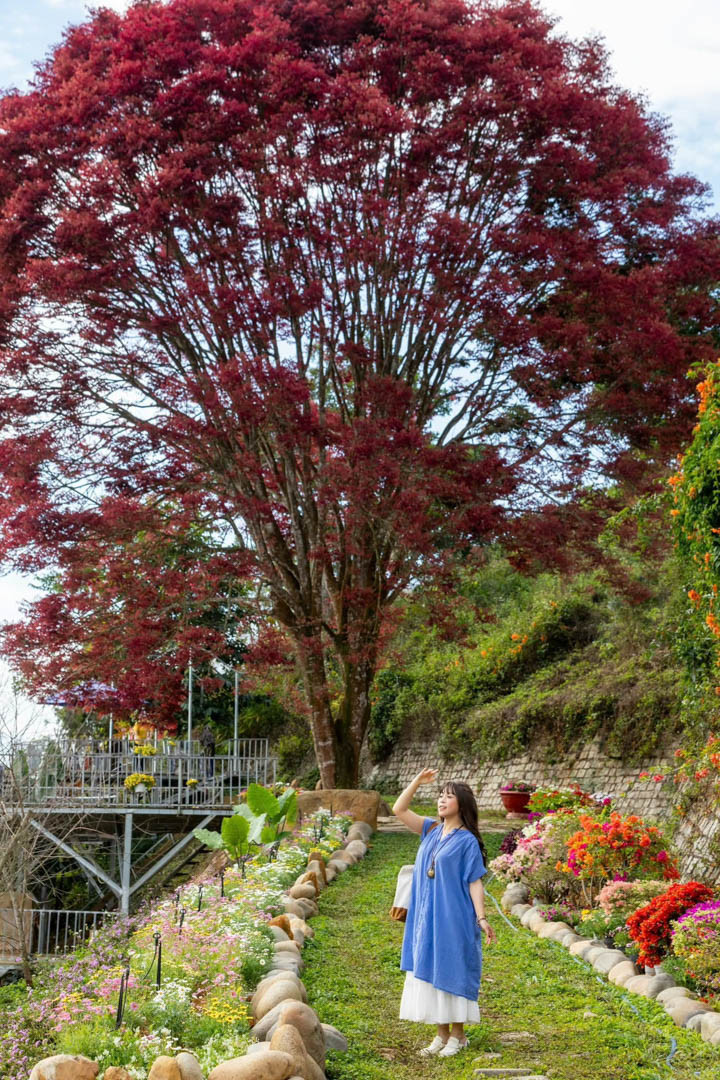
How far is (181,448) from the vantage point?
13578 millimetres

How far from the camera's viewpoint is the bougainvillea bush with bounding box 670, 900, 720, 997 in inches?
213

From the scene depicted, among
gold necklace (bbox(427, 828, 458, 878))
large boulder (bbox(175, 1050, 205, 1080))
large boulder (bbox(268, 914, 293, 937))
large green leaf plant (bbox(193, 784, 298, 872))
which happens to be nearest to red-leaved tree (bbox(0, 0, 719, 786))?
large green leaf plant (bbox(193, 784, 298, 872))

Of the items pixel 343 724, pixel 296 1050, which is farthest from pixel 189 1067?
pixel 343 724

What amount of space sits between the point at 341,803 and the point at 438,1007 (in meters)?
8.75

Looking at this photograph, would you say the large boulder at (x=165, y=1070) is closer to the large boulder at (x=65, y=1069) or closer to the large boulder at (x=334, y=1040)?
the large boulder at (x=65, y=1069)

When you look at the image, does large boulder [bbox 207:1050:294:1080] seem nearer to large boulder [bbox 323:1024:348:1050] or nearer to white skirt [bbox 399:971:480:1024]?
large boulder [bbox 323:1024:348:1050]

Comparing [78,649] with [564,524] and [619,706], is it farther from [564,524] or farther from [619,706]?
[619,706]

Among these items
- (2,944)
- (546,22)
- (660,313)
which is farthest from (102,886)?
(546,22)

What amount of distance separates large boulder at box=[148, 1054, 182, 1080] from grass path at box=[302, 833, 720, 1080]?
845 mm

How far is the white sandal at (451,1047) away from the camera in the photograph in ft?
15.9

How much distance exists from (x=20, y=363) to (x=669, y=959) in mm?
9634

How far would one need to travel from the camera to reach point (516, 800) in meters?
15.5

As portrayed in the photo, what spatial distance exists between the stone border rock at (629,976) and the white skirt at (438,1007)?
3.44ft

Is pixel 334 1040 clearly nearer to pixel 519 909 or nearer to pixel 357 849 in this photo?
pixel 519 909
